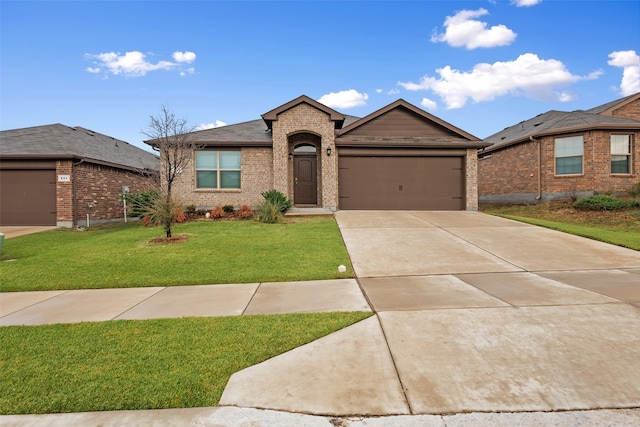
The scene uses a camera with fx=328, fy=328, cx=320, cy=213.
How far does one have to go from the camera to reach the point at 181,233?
10.8 m

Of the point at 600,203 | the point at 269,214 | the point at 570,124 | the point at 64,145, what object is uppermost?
the point at 570,124

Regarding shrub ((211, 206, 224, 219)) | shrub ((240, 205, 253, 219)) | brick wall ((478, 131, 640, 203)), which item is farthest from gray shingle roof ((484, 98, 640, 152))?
shrub ((211, 206, 224, 219))

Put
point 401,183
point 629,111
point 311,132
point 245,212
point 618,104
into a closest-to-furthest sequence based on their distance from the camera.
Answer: point 245,212 < point 311,132 < point 401,183 < point 618,104 < point 629,111

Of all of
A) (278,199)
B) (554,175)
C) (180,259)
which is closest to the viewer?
(180,259)

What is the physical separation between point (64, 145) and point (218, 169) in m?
7.22

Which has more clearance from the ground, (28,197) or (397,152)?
(397,152)

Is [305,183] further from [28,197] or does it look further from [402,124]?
[28,197]

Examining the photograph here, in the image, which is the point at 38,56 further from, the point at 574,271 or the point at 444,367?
the point at 574,271

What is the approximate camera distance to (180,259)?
299 inches

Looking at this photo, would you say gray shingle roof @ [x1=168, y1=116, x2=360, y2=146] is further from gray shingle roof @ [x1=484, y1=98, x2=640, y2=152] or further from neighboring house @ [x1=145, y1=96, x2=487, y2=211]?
gray shingle roof @ [x1=484, y1=98, x2=640, y2=152]

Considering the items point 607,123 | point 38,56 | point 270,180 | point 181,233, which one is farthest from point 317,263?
point 38,56

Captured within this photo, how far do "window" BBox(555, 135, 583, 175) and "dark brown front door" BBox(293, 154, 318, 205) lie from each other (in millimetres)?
11897

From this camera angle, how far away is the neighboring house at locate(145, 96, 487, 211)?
1483 cm

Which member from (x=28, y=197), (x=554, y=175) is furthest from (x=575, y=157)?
(x=28, y=197)
